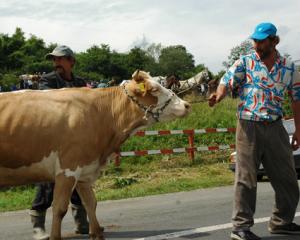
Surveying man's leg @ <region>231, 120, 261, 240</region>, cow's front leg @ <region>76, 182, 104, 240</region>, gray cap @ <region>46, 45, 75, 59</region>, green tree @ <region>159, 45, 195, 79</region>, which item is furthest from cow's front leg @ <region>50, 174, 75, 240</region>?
green tree @ <region>159, 45, 195, 79</region>

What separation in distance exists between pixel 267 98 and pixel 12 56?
45.5 m

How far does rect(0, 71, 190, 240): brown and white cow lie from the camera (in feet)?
17.7

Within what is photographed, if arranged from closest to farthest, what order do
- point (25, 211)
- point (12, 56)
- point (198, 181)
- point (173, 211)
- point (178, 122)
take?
point (173, 211), point (25, 211), point (198, 181), point (178, 122), point (12, 56)

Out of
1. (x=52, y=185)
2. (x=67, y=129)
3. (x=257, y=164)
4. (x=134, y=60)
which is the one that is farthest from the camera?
(x=134, y=60)

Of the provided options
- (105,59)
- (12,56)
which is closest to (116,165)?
(12,56)

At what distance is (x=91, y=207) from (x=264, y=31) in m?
2.67

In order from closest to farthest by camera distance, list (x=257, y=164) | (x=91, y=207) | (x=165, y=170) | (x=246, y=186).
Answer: (x=246, y=186) < (x=257, y=164) < (x=91, y=207) < (x=165, y=170)

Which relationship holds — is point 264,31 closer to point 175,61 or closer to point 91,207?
point 91,207

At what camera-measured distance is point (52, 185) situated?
21.5 ft

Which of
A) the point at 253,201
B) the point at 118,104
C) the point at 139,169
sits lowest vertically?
the point at 139,169

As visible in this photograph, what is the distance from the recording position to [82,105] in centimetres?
574

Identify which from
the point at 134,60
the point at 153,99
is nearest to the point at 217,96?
the point at 153,99

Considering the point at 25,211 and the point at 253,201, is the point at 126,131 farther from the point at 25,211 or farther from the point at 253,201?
the point at 25,211

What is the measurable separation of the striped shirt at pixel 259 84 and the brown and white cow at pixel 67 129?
0.82 meters
